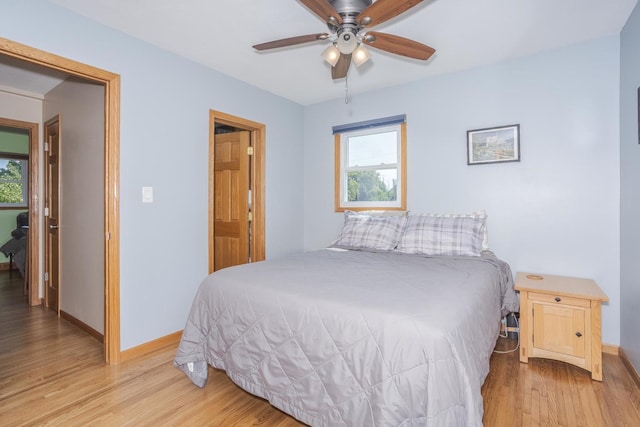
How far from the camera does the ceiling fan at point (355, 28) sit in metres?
1.60

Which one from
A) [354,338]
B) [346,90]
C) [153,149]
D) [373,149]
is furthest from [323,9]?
[373,149]

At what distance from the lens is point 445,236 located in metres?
2.65

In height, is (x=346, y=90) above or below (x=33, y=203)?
above

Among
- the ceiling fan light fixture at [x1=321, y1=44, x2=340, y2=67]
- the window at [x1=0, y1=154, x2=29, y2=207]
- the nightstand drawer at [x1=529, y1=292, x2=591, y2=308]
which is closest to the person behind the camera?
the ceiling fan light fixture at [x1=321, y1=44, x2=340, y2=67]

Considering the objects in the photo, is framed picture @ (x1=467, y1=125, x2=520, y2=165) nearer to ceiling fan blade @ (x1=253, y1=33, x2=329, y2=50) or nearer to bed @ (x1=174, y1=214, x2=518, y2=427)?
bed @ (x1=174, y1=214, x2=518, y2=427)

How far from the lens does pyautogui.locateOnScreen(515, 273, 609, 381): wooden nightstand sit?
79.8 inches

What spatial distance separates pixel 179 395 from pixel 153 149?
1760 millimetres

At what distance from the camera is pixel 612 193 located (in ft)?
7.88

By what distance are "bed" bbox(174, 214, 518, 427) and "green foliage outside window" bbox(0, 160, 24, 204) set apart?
240 inches

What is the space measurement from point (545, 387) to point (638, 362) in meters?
0.61

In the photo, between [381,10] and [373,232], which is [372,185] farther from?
[381,10]

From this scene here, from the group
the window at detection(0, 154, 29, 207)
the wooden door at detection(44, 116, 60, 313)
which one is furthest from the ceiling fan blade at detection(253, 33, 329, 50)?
the window at detection(0, 154, 29, 207)

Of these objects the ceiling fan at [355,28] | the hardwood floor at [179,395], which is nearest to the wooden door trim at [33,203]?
the hardwood floor at [179,395]

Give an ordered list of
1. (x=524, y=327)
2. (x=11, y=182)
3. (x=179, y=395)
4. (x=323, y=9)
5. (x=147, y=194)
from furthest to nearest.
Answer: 1. (x=11, y=182)
2. (x=147, y=194)
3. (x=524, y=327)
4. (x=179, y=395)
5. (x=323, y=9)
